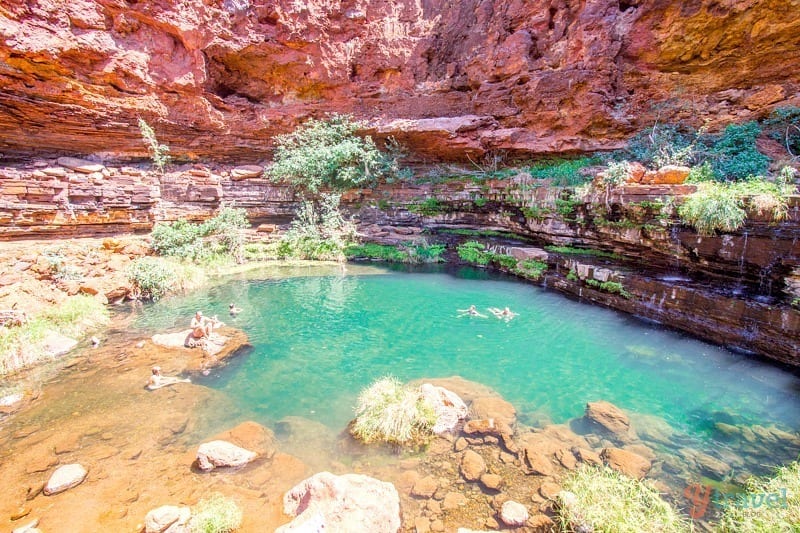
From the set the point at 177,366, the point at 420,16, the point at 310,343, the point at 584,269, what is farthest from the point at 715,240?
the point at 420,16

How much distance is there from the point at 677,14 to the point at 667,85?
8.27ft

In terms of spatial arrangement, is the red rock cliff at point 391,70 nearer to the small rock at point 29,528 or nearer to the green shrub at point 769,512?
the green shrub at point 769,512

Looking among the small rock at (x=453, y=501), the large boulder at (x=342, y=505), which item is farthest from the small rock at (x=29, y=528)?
the small rock at (x=453, y=501)

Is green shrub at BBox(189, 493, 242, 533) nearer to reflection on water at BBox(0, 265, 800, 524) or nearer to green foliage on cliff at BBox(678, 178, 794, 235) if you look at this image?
reflection on water at BBox(0, 265, 800, 524)

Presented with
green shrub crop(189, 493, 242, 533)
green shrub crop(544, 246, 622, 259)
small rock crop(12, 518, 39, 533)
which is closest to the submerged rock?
green shrub crop(189, 493, 242, 533)

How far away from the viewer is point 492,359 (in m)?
7.55

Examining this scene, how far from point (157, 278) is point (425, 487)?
1139 centimetres

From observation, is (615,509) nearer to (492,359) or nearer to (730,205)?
→ (492,359)

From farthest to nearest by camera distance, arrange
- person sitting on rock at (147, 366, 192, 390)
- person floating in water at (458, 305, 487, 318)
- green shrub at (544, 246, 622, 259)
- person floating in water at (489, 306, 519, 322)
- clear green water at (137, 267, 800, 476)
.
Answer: green shrub at (544, 246, 622, 259) → person floating in water at (458, 305, 487, 318) → person floating in water at (489, 306, 519, 322) → person sitting on rock at (147, 366, 192, 390) → clear green water at (137, 267, 800, 476)

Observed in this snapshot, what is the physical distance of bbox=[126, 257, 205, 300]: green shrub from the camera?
11.3 meters

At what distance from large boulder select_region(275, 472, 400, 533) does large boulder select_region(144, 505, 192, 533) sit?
0.97 metres

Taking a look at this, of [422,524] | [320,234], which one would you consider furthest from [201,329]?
[320,234]

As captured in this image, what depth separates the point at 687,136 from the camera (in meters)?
13.9

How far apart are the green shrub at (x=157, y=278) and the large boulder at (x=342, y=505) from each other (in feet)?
33.8
